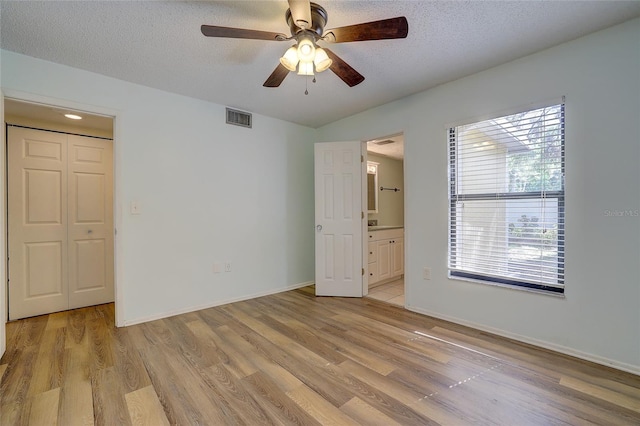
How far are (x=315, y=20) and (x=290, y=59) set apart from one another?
0.89ft

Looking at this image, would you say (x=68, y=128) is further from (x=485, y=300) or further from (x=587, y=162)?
(x=587, y=162)

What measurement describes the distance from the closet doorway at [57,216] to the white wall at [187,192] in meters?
1.03

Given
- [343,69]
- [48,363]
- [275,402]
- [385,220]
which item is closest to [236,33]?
[343,69]

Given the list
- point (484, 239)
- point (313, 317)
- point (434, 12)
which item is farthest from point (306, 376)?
point (434, 12)

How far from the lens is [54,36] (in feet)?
6.75

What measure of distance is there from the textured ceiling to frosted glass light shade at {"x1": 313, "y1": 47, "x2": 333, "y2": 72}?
282 mm

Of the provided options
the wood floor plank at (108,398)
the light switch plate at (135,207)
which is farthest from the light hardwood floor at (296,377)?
the light switch plate at (135,207)

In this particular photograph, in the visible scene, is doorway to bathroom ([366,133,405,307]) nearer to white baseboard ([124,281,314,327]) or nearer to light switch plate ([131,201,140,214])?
white baseboard ([124,281,314,327])

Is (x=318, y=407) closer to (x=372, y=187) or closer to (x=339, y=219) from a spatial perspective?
(x=339, y=219)

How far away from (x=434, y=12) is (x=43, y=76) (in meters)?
3.19

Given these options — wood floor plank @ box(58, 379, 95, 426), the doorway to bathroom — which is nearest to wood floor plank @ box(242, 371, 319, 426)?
wood floor plank @ box(58, 379, 95, 426)

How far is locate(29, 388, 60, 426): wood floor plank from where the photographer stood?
1495 mm

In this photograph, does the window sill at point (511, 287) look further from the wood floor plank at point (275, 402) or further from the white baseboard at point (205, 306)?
the white baseboard at point (205, 306)

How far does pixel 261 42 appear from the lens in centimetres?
213
